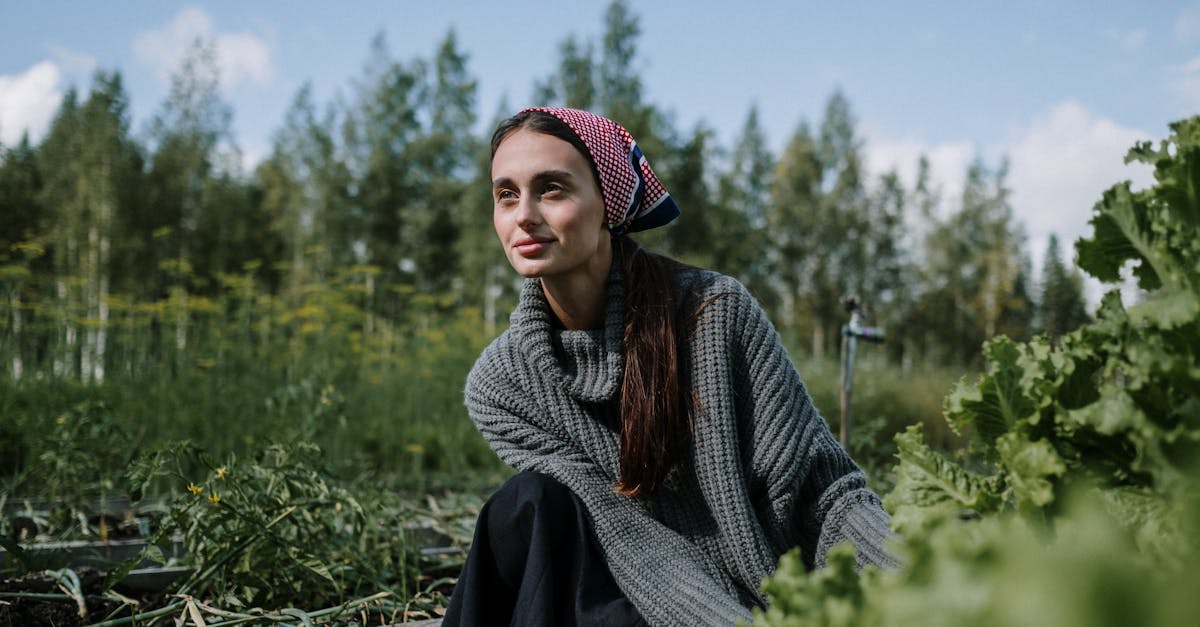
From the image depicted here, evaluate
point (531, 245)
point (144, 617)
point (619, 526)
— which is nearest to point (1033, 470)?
point (619, 526)

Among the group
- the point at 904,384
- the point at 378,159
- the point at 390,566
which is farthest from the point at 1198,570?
the point at 378,159

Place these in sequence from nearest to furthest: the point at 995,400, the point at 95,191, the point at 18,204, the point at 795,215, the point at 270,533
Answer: the point at 995,400 → the point at 270,533 → the point at 95,191 → the point at 18,204 → the point at 795,215

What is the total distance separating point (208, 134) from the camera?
22859 mm

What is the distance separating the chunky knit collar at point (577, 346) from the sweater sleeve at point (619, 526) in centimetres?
14

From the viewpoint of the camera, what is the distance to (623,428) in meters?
1.94

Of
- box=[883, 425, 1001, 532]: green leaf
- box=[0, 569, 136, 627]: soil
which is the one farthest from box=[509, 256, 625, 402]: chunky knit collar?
box=[0, 569, 136, 627]: soil

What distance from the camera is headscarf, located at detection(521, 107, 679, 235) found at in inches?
77.5

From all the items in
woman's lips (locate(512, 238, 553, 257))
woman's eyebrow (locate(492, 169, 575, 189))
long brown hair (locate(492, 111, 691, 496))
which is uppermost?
woman's eyebrow (locate(492, 169, 575, 189))

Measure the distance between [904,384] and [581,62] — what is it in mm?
13809

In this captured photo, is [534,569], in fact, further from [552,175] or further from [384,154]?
[384,154]

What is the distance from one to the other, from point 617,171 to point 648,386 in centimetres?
55

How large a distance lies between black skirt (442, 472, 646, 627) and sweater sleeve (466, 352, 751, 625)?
0.04 meters

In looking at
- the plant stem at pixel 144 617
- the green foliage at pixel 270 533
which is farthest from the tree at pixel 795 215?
the plant stem at pixel 144 617

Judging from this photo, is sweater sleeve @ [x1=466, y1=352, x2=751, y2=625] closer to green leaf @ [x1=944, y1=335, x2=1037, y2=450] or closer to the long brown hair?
the long brown hair
